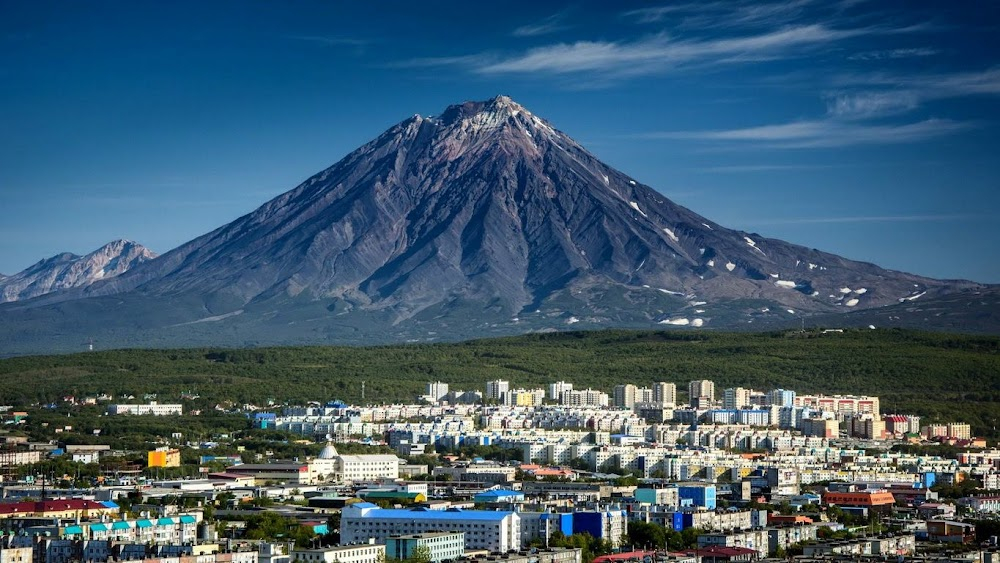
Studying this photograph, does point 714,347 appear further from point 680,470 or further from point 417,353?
point 680,470

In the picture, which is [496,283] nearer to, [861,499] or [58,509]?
[861,499]

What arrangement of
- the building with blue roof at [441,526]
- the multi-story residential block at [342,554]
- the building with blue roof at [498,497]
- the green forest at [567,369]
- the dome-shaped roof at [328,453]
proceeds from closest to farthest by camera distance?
the multi-story residential block at [342,554], the building with blue roof at [441,526], the building with blue roof at [498,497], the dome-shaped roof at [328,453], the green forest at [567,369]

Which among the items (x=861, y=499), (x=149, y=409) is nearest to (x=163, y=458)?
(x=861, y=499)

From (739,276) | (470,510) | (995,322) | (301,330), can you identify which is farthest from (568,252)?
(470,510)

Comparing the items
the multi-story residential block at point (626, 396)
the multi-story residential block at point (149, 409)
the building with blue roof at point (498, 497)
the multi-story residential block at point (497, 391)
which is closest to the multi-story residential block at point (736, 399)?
the multi-story residential block at point (626, 396)

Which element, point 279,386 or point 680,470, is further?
point 279,386

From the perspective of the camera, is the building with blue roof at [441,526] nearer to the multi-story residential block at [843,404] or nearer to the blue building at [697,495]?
the blue building at [697,495]
